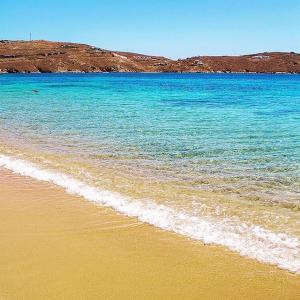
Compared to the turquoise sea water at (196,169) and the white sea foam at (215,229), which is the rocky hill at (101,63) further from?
the white sea foam at (215,229)

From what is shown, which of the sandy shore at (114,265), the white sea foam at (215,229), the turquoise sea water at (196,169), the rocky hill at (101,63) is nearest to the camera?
the sandy shore at (114,265)

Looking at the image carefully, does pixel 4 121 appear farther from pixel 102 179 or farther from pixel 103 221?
pixel 103 221

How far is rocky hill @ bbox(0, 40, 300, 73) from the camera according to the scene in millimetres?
150125

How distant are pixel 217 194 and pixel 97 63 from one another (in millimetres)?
156868

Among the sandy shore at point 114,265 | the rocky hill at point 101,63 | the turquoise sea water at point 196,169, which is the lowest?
the sandy shore at point 114,265

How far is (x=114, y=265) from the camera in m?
5.88

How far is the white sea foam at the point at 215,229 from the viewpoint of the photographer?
6.27 meters

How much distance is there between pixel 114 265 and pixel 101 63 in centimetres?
16017

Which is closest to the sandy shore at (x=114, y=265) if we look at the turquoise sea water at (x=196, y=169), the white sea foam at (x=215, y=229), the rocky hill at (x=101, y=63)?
the white sea foam at (x=215, y=229)

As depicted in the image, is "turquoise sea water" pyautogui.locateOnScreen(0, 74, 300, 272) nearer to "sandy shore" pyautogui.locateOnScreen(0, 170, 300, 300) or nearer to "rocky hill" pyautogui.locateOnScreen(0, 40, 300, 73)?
"sandy shore" pyautogui.locateOnScreen(0, 170, 300, 300)

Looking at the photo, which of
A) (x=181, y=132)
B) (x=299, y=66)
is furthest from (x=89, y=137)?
(x=299, y=66)

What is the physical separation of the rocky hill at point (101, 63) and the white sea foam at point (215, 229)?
141837 mm

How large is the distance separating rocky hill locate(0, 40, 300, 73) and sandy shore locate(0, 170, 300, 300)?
470ft

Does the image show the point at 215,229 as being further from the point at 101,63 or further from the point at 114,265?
the point at 101,63
